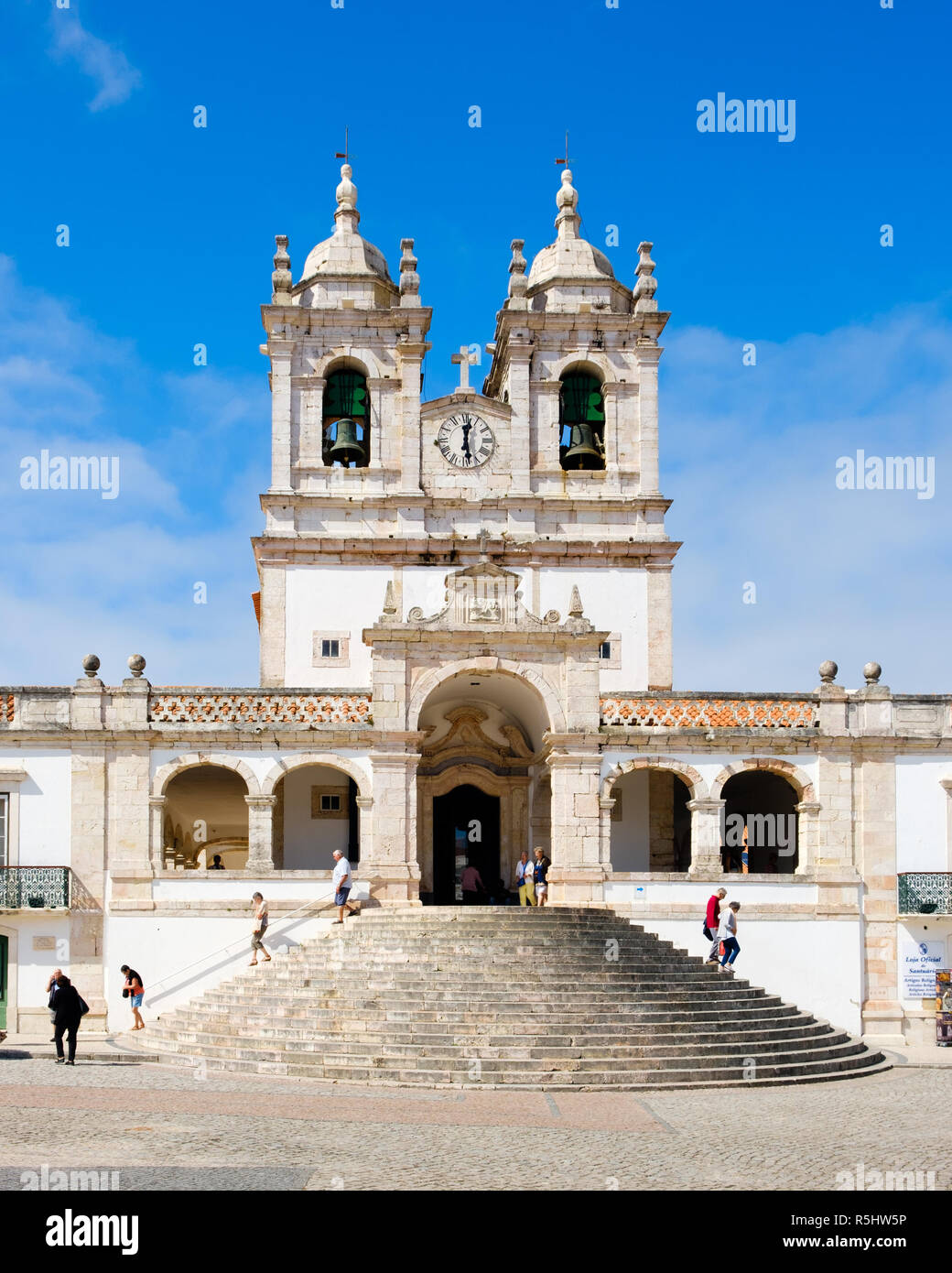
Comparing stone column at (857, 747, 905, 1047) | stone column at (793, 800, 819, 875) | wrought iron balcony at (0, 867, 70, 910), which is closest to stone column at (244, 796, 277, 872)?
wrought iron balcony at (0, 867, 70, 910)

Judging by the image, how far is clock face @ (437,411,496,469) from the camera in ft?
101

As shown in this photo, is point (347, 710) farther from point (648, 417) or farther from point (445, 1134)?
point (445, 1134)

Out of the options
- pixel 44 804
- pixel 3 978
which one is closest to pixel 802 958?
pixel 44 804

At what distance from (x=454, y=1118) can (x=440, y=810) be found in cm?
1318

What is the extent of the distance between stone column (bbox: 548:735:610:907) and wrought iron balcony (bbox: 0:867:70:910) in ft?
26.6

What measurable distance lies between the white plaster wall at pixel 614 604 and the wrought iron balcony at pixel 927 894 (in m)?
6.93

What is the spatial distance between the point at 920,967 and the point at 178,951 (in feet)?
41.1

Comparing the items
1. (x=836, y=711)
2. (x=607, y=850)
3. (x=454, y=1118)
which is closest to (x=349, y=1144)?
(x=454, y=1118)

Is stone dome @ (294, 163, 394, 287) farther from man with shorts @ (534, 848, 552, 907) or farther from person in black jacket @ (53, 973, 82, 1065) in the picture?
person in black jacket @ (53, 973, 82, 1065)

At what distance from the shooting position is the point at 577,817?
24656 millimetres

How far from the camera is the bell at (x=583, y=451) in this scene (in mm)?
30969
